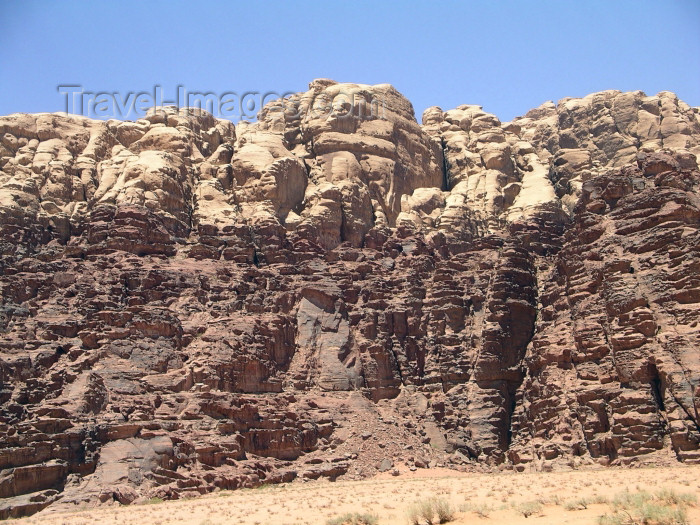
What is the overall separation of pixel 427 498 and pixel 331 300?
1484 inches

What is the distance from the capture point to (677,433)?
60.3m

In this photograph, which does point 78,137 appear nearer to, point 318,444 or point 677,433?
point 318,444

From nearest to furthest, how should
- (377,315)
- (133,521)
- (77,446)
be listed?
1. (133,521)
2. (77,446)
3. (377,315)

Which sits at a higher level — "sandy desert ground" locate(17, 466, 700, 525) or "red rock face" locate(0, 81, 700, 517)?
"red rock face" locate(0, 81, 700, 517)

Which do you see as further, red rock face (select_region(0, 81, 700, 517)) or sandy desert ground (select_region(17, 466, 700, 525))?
red rock face (select_region(0, 81, 700, 517))

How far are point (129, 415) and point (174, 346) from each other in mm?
10183

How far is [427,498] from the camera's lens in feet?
165

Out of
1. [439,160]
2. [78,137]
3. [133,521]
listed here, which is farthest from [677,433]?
[78,137]

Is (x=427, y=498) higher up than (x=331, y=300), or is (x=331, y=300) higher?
(x=331, y=300)

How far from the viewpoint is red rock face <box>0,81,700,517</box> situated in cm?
6581

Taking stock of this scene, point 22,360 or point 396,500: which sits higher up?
point 22,360

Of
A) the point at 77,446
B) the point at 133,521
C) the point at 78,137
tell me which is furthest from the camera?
the point at 78,137

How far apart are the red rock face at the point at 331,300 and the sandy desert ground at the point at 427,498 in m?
4.49

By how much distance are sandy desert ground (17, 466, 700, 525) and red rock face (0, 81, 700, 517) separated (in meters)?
4.49
